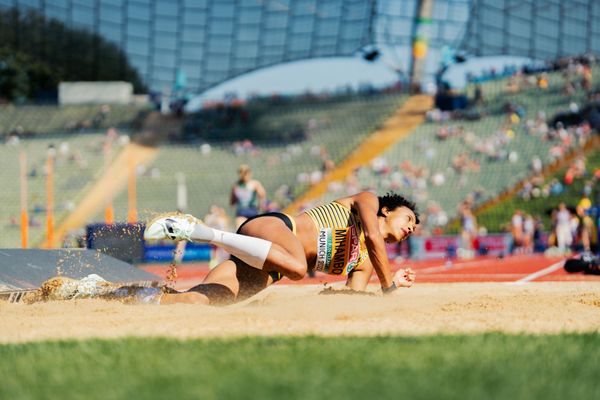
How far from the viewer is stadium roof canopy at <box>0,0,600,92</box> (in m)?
57.3

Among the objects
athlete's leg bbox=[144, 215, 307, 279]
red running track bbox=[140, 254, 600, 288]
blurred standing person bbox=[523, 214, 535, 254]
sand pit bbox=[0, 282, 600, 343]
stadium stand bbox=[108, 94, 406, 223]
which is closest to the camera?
sand pit bbox=[0, 282, 600, 343]

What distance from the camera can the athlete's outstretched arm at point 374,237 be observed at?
791 cm

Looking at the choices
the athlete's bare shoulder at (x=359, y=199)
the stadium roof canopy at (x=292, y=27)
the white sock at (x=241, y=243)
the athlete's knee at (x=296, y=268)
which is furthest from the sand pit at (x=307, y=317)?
the stadium roof canopy at (x=292, y=27)

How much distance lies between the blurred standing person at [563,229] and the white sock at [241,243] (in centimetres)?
1813

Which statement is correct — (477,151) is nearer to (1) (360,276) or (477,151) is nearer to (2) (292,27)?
(1) (360,276)

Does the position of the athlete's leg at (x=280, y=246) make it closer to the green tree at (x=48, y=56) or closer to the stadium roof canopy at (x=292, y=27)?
the stadium roof canopy at (x=292, y=27)

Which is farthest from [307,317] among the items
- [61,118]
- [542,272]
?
[61,118]

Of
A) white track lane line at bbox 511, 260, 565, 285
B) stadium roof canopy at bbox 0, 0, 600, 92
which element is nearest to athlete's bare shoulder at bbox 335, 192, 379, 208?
white track lane line at bbox 511, 260, 565, 285

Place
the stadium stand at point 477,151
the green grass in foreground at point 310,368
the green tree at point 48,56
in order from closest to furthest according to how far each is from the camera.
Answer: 1. the green grass in foreground at point 310,368
2. the stadium stand at point 477,151
3. the green tree at point 48,56

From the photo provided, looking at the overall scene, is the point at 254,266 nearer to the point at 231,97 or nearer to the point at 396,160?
the point at 396,160

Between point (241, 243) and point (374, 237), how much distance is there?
1.01m

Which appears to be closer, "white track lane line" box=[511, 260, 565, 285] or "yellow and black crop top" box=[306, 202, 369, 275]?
"yellow and black crop top" box=[306, 202, 369, 275]

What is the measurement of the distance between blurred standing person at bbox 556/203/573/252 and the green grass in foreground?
1941 cm

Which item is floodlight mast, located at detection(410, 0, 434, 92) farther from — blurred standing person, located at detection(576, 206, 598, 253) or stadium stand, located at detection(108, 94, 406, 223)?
blurred standing person, located at detection(576, 206, 598, 253)
